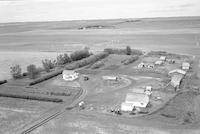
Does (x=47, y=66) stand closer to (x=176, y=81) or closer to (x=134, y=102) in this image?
(x=134, y=102)

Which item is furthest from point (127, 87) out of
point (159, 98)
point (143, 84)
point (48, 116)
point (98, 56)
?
point (98, 56)

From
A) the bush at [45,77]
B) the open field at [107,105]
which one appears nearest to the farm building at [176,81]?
the open field at [107,105]

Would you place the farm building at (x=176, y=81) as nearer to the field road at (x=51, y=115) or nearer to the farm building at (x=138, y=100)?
the farm building at (x=138, y=100)

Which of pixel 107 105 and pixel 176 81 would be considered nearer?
pixel 107 105

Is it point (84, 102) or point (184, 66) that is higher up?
point (184, 66)

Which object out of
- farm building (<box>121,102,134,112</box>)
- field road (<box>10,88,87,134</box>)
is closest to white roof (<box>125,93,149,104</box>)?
farm building (<box>121,102,134,112</box>)

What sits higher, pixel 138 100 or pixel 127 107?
pixel 138 100

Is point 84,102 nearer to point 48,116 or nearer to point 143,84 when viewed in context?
point 48,116

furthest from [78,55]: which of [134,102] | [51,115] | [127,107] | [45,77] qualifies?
[127,107]
